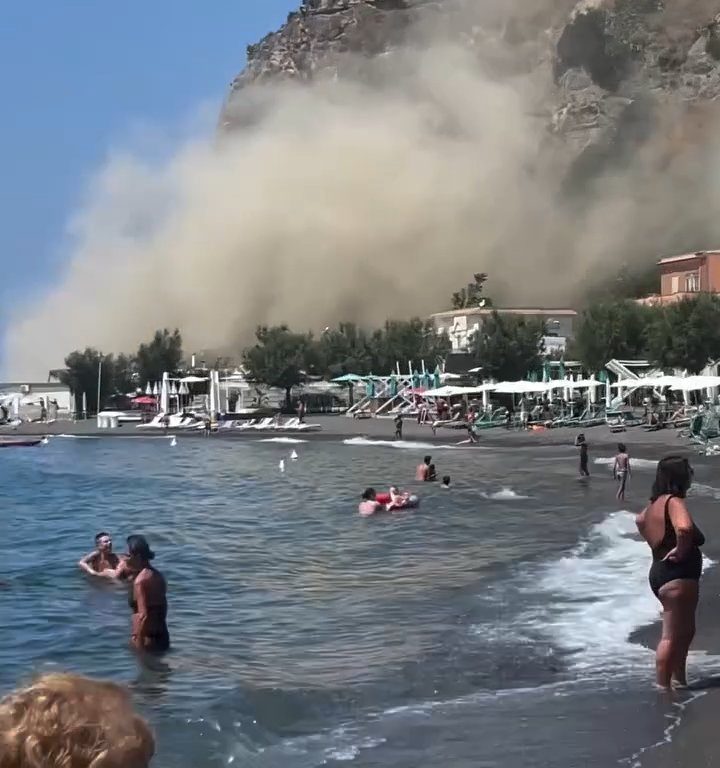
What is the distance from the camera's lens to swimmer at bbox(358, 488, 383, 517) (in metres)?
26.8

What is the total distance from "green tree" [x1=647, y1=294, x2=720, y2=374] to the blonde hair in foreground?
61992 mm

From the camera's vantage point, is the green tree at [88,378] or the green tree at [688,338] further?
the green tree at [88,378]

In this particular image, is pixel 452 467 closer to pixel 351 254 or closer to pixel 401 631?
pixel 401 631

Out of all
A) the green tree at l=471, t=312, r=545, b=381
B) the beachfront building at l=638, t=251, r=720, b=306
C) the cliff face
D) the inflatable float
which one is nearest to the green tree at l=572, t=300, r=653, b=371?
the green tree at l=471, t=312, r=545, b=381

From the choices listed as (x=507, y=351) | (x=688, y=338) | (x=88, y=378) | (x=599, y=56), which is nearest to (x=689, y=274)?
(x=507, y=351)

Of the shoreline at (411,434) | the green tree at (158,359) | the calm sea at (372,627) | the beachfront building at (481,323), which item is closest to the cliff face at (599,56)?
the beachfront building at (481,323)

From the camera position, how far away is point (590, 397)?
61.8m

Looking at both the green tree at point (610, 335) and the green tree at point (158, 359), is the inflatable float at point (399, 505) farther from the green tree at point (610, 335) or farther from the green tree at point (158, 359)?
the green tree at point (158, 359)

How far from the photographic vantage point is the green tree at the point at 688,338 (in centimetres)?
6206

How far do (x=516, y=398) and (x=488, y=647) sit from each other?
6364cm

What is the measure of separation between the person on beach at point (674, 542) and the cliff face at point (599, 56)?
129 meters

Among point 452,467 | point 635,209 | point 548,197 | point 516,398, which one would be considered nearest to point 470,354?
point 516,398

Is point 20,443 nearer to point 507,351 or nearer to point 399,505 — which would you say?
point 507,351

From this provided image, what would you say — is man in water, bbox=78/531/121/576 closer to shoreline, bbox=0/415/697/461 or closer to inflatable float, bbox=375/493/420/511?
inflatable float, bbox=375/493/420/511
